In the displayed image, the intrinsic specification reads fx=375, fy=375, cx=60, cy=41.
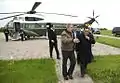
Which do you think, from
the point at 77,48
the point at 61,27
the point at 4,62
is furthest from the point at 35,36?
the point at 77,48

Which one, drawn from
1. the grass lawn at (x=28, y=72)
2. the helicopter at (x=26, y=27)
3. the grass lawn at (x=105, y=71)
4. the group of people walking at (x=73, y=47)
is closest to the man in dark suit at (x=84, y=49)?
the group of people walking at (x=73, y=47)

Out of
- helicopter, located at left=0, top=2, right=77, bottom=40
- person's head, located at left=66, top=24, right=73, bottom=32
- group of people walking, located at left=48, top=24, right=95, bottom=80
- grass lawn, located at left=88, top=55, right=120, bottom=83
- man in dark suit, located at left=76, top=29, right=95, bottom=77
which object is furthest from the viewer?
helicopter, located at left=0, top=2, right=77, bottom=40

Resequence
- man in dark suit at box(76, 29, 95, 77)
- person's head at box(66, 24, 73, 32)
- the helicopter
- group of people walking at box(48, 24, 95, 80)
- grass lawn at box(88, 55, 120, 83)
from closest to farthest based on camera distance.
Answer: person's head at box(66, 24, 73, 32) → group of people walking at box(48, 24, 95, 80) → grass lawn at box(88, 55, 120, 83) → man in dark suit at box(76, 29, 95, 77) → the helicopter

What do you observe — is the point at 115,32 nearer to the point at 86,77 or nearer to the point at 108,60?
the point at 108,60

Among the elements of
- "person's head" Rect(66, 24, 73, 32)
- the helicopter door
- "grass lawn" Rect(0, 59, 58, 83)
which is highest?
"person's head" Rect(66, 24, 73, 32)

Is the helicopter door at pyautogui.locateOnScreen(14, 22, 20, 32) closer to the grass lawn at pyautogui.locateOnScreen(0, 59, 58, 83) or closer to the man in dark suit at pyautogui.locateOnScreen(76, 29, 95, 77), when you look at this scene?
the grass lawn at pyautogui.locateOnScreen(0, 59, 58, 83)

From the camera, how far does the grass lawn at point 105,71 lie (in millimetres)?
13073

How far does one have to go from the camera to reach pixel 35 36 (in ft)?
165

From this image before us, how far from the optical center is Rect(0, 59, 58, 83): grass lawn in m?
13.1

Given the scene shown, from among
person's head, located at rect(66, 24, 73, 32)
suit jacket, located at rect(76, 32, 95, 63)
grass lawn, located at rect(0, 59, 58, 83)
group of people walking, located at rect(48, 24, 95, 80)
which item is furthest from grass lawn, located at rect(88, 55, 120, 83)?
person's head, located at rect(66, 24, 73, 32)

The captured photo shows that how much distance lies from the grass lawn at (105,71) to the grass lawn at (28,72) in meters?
1.48

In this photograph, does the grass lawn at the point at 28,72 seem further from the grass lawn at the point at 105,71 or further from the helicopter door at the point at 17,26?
the helicopter door at the point at 17,26

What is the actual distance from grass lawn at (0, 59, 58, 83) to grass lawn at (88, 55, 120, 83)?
1.48 meters

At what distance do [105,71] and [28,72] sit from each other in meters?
2.97
